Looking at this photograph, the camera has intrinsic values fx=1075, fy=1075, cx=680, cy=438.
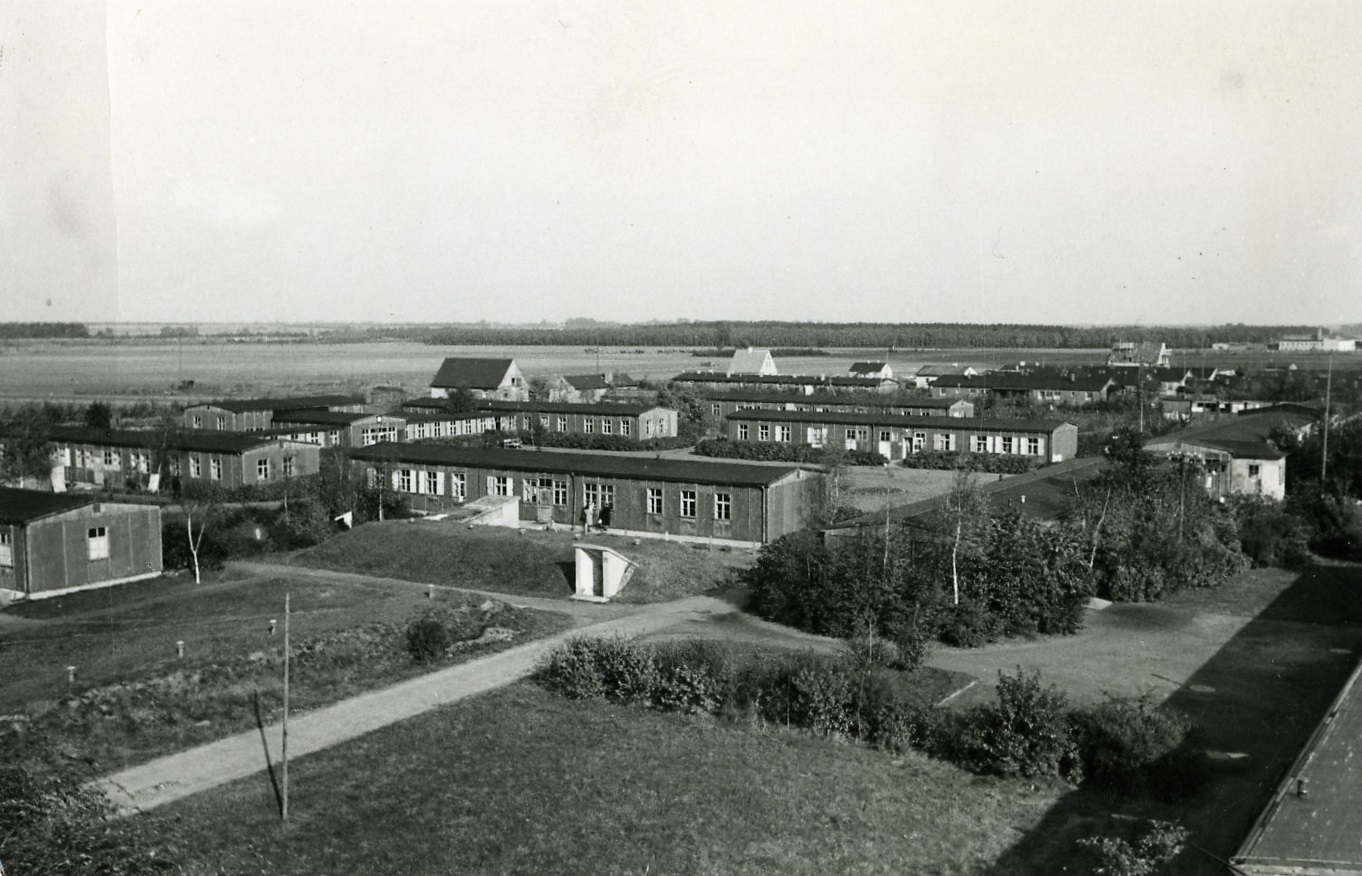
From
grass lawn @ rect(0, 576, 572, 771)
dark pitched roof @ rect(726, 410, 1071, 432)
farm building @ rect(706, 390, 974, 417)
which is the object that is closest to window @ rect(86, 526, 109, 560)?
grass lawn @ rect(0, 576, 572, 771)

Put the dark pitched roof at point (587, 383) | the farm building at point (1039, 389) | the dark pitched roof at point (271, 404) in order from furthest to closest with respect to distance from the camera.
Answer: the dark pitched roof at point (587, 383)
the farm building at point (1039, 389)
the dark pitched roof at point (271, 404)

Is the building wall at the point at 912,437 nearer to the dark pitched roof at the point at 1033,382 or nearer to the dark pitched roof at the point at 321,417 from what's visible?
the dark pitched roof at the point at 321,417

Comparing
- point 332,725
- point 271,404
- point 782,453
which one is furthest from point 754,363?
point 332,725

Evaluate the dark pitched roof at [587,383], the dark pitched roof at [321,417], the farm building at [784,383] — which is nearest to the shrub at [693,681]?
the dark pitched roof at [321,417]

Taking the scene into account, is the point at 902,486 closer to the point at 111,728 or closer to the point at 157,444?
the point at 157,444

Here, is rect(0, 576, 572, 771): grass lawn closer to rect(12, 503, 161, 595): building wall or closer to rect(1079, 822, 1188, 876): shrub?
rect(12, 503, 161, 595): building wall

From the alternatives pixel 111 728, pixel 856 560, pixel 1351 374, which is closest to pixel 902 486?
pixel 856 560

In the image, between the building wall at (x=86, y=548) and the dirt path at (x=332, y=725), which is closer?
the dirt path at (x=332, y=725)
